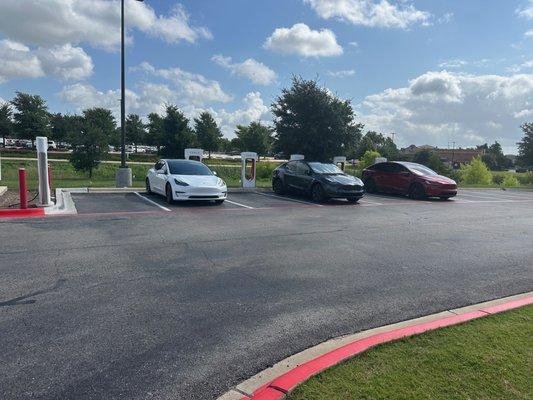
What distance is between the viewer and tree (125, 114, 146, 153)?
66.0 m

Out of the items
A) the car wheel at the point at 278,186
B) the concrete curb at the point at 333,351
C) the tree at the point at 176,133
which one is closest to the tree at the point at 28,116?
the tree at the point at 176,133

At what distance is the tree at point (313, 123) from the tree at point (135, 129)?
4542 centimetres

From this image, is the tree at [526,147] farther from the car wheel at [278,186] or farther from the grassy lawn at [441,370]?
the grassy lawn at [441,370]

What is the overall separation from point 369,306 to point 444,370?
1591 millimetres

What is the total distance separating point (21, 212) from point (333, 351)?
9207 mm

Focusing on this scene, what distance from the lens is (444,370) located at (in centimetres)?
333

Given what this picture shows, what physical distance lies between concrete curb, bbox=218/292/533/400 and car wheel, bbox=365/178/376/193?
1457 centimetres

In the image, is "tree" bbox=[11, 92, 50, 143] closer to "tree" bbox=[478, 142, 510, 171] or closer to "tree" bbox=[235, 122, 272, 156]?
"tree" bbox=[235, 122, 272, 156]

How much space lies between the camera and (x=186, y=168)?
1369 cm

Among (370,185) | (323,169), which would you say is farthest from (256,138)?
(323,169)

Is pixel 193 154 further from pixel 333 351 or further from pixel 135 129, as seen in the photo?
pixel 135 129

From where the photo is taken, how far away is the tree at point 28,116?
Result: 169 ft

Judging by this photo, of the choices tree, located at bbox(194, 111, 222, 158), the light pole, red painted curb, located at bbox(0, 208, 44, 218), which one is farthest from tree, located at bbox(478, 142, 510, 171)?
red painted curb, located at bbox(0, 208, 44, 218)

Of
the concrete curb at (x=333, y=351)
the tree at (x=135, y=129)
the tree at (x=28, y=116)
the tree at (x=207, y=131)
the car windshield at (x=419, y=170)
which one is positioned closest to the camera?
the concrete curb at (x=333, y=351)
